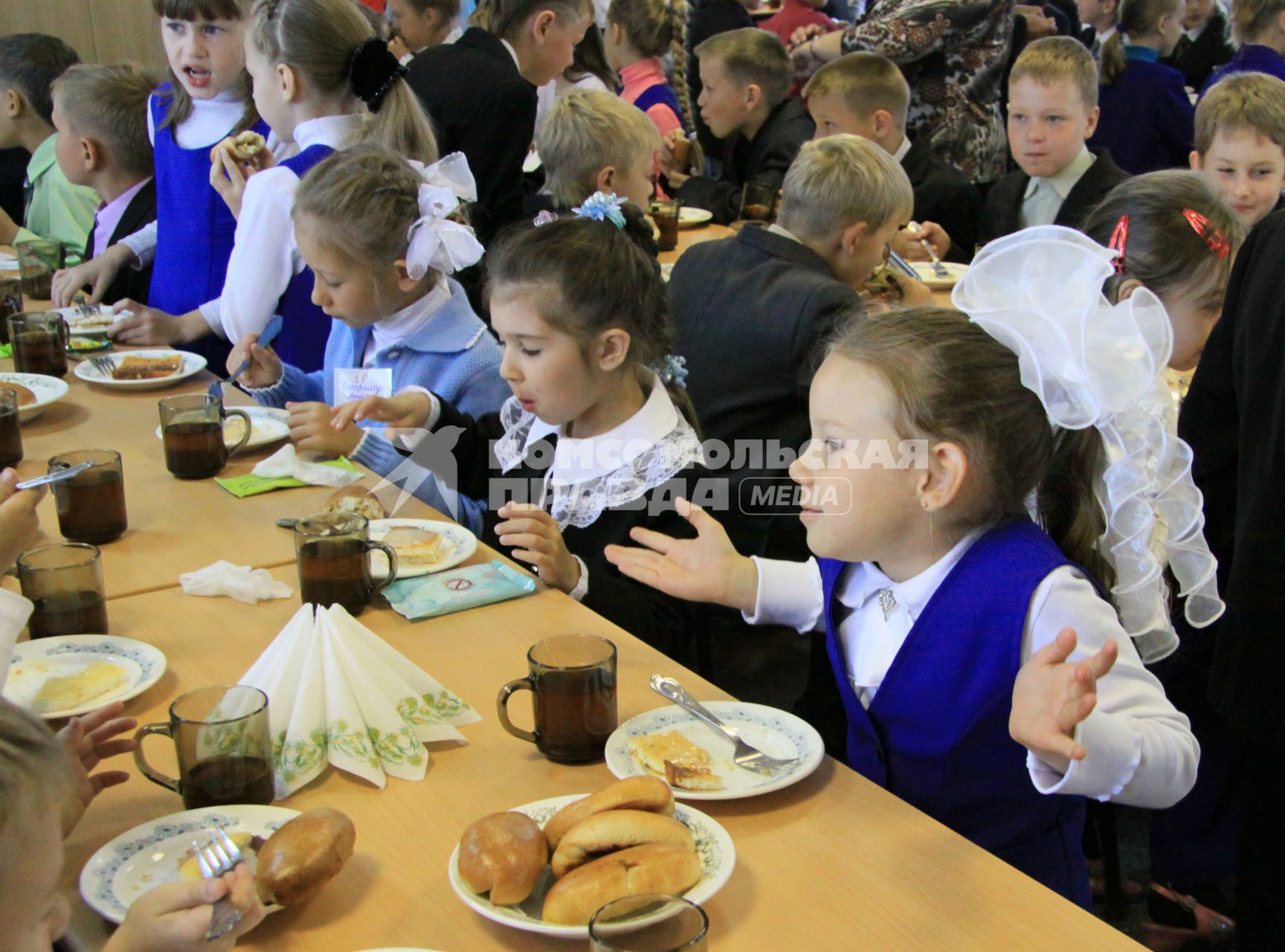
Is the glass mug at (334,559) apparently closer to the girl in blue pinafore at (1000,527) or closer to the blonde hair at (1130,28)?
the girl in blue pinafore at (1000,527)

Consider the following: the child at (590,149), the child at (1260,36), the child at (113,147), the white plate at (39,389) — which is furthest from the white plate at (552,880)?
the child at (1260,36)

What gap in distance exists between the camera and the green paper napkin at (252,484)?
2.01m

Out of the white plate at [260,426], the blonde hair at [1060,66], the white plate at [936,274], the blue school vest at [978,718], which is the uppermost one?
the blonde hair at [1060,66]

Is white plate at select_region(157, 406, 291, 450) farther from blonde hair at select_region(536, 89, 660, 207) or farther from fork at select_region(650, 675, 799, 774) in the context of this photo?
blonde hair at select_region(536, 89, 660, 207)

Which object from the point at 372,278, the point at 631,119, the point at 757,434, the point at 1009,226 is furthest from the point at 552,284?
the point at 1009,226

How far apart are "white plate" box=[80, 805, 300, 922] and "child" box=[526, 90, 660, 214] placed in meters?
2.72

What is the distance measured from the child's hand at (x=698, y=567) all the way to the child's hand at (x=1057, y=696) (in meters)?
0.53

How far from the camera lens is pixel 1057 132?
3.87 metres

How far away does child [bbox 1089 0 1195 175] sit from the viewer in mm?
4957

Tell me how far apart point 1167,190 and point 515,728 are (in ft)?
5.85

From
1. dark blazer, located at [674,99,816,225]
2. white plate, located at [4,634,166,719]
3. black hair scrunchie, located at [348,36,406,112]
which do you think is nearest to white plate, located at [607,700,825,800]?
white plate, located at [4,634,166,719]

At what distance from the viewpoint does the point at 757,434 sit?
9.36 feet

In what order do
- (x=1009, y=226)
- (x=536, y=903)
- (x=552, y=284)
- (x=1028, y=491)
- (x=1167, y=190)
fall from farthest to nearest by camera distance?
1. (x=1009, y=226)
2. (x=1167, y=190)
3. (x=552, y=284)
4. (x=1028, y=491)
5. (x=536, y=903)

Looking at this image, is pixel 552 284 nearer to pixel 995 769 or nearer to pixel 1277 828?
pixel 995 769
